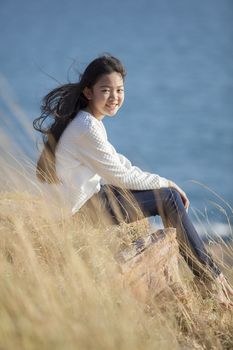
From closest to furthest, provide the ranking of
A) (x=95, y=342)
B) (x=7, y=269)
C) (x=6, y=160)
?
(x=95, y=342)
(x=7, y=269)
(x=6, y=160)

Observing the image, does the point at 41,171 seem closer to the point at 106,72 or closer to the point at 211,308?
the point at 106,72

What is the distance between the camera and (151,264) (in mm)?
3160

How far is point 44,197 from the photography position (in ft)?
11.6

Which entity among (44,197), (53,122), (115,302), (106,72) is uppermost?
(106,72)

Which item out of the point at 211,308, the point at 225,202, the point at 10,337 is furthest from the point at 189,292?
the point at 10,337

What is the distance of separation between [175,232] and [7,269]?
105 centimetres

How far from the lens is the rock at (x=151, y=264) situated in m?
2.94

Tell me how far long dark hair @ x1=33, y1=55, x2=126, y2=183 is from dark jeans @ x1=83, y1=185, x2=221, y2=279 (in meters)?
0.37

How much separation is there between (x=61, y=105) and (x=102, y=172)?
490 millimetres

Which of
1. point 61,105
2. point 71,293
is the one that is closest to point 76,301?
point 71,293

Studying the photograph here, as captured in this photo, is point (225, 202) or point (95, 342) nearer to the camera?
point (95, 342)

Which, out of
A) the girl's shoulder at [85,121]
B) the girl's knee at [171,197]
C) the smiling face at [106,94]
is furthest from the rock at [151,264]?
the smiling face at [106,94]

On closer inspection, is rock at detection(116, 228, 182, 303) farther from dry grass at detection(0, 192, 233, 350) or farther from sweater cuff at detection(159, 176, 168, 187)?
sweater cuff at detection(159, 176, 168, 187)

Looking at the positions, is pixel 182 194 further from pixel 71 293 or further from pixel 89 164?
pixel 71 293
